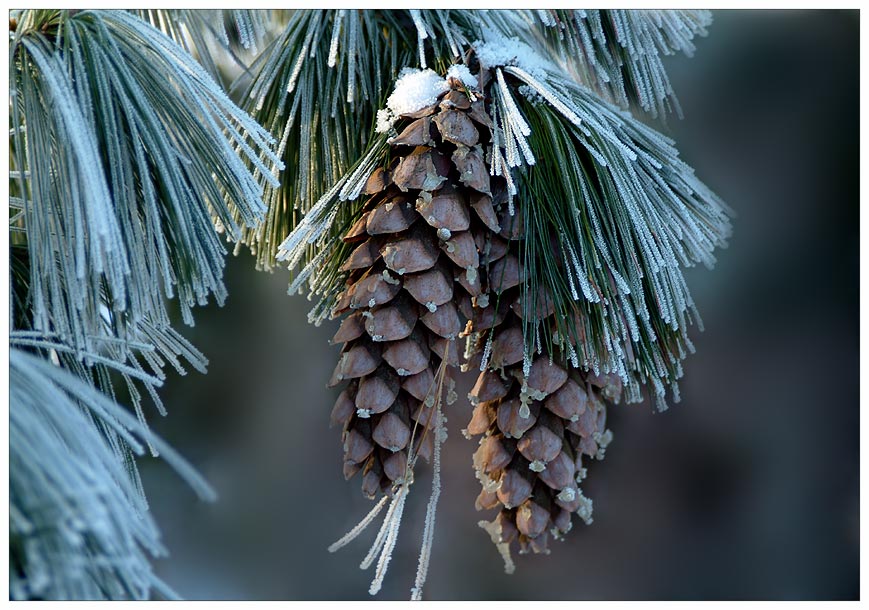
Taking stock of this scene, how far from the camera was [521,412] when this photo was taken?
48 cm

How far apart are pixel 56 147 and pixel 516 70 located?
28 cm

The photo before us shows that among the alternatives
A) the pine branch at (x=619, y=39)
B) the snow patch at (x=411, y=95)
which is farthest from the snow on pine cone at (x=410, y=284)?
the pine branch at (x=619, y=39)

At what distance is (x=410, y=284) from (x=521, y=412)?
0.37 feet

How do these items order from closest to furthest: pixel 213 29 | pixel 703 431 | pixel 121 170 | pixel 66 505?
pixel 66 505
pixel 121 170
pixel 213 29
pixel 703 431

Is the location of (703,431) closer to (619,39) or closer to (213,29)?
(619,39)

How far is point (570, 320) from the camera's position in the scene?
461 mm

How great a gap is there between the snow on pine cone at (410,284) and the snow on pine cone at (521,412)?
0.03 metres

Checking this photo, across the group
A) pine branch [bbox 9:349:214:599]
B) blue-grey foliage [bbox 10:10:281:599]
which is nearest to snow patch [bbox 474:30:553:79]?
blue-grey foliage [bbox 10:10:281:599]

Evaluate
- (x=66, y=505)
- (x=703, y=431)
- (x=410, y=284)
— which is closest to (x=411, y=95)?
(x=410, y=284)

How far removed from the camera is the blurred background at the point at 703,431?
0.79 metres

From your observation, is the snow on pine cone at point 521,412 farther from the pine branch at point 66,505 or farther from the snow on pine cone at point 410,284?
the pine branch at point 66,505

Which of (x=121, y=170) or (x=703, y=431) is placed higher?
(x=121, y=170)

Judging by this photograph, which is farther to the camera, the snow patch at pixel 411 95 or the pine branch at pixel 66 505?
the snow patch at pixel 411 95

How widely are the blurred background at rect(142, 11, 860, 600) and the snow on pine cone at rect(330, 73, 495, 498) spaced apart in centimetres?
44
